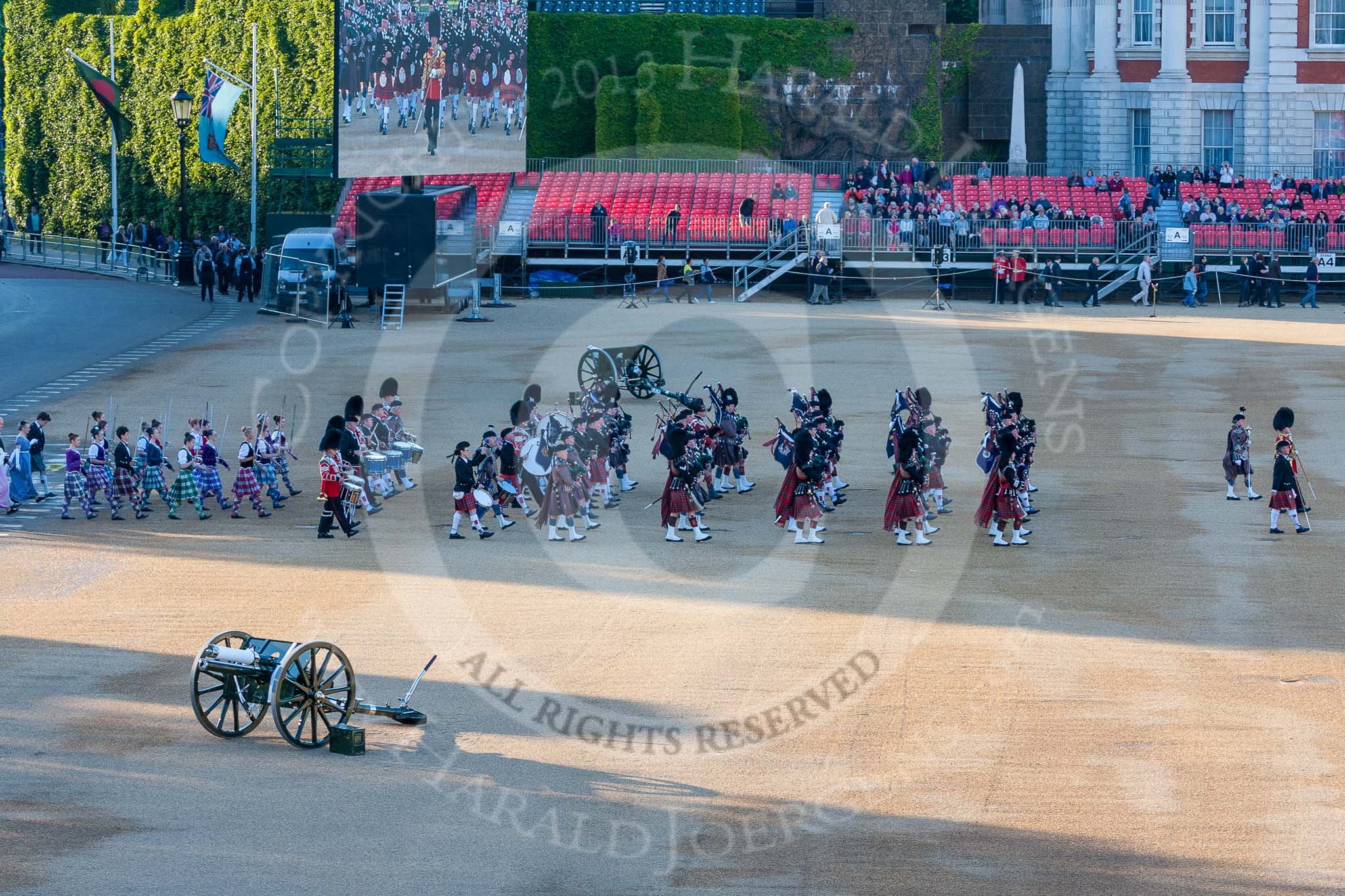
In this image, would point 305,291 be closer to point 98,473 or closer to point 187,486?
point 98,473

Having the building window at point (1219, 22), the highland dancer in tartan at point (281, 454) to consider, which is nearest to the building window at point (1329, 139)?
the building window at point (1219, 22)

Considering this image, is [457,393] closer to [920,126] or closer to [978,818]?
[978,818]

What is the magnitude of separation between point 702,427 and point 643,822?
10977 millimetres

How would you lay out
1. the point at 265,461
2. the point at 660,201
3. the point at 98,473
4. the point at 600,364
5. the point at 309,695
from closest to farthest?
the point at 309,695 < the point at 98,473 < the point at 265,461 < the point at 600,364 < the point at 660,201

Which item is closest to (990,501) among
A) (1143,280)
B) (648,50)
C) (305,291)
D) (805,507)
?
(805,507)

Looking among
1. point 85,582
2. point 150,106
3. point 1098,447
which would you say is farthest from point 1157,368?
point 150,106

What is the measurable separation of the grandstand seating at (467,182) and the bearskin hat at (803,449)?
31825 mm

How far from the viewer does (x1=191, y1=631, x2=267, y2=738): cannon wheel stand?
14.8 meters

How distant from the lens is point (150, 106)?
6378cm

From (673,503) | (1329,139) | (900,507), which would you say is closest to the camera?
(900,507)

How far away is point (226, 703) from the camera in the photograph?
1516cm

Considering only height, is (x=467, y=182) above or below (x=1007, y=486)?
above

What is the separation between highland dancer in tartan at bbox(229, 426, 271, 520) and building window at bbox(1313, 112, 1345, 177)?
43827 millimetres

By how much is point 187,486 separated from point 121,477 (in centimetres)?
93
